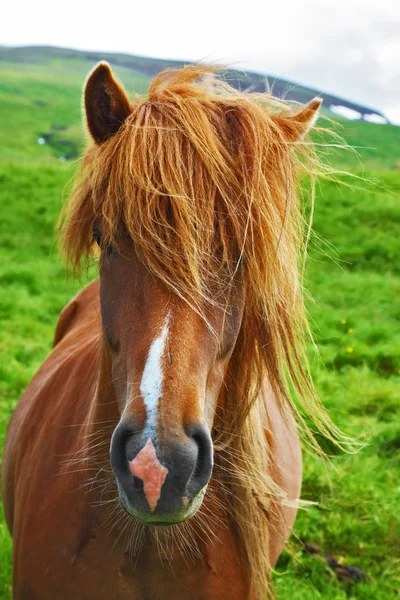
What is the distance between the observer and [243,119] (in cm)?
180

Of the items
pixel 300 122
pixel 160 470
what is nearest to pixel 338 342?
pixel 300 122

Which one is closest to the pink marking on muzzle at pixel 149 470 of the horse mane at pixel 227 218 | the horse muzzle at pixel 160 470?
the horse muzzle at pixel 160 470

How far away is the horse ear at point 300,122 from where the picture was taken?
1.91 metres

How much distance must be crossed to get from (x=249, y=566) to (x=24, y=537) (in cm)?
79

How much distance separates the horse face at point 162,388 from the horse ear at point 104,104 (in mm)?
413

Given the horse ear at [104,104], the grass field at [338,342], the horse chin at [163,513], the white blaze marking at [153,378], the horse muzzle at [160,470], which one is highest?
the horse ear at [104,104]

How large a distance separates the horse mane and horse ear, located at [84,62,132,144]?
48 millimetres

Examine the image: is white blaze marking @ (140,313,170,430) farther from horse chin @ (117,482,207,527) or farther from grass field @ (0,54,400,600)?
grass field @ (0,54,400,600)

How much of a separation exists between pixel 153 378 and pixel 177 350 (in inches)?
3.9

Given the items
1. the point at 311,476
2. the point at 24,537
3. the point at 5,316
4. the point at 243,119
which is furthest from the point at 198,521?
the point at 5,316

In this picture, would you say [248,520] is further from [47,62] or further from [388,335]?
[47,62]

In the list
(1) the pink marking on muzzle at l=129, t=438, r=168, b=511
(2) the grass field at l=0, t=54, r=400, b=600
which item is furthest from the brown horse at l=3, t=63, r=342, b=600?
(2) the grass field at l=0, t=54, r=400, b=600

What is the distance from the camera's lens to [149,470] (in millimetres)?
1359

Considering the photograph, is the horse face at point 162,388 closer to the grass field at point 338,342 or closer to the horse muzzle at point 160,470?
the horse muzzle at point 160,470
